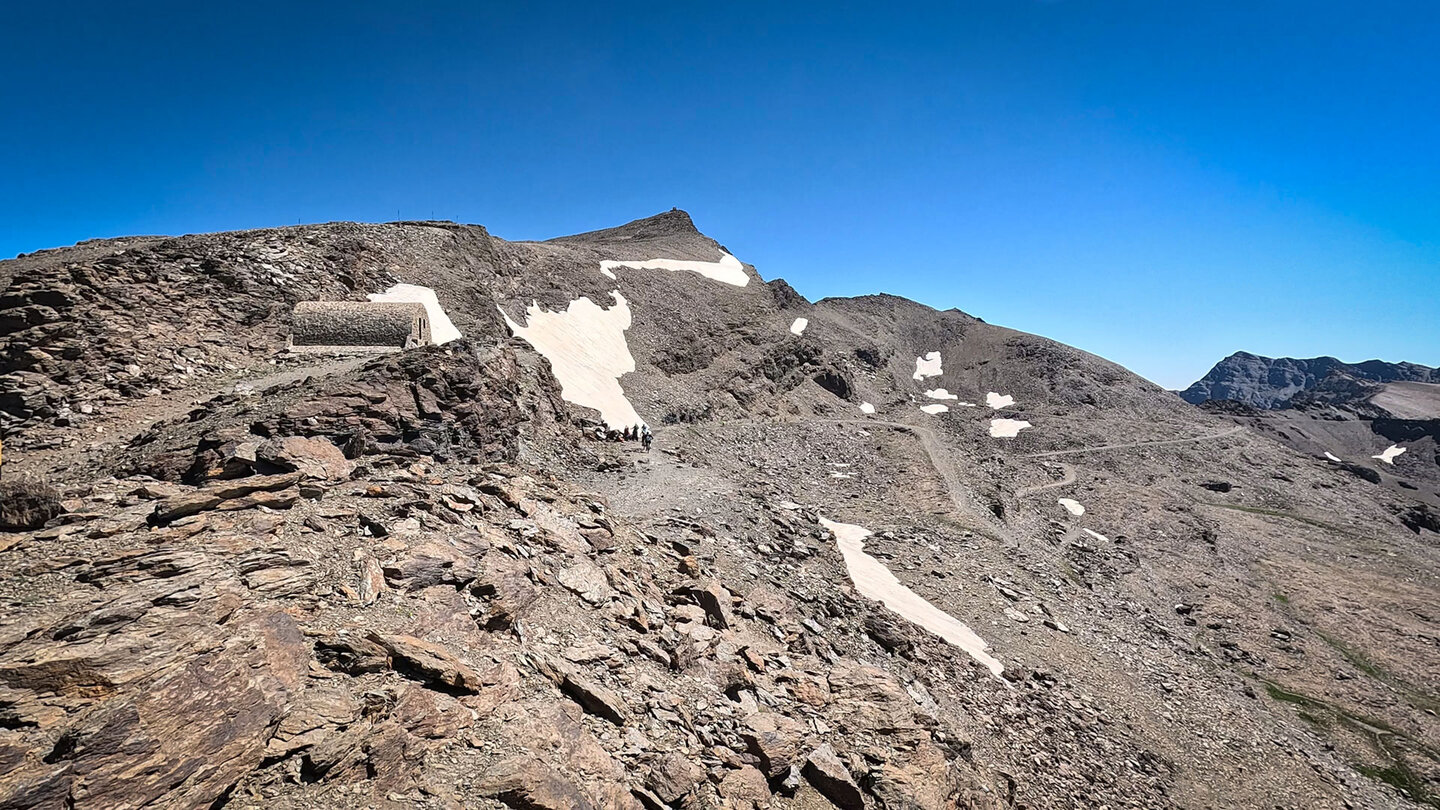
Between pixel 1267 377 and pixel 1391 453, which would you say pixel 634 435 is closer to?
pixel 1391 453

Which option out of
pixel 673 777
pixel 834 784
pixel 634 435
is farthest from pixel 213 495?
pixel 634 435

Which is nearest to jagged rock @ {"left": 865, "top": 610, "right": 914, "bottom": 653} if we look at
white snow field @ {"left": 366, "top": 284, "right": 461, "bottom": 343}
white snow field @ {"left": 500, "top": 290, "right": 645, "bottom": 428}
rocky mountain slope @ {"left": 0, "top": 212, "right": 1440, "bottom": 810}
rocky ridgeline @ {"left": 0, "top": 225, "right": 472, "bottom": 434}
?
rocky mountain slope @ {"left": 0, "top": 212, "right": 1440, "bottom": 810}

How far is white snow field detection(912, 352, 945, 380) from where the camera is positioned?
81.8 meters

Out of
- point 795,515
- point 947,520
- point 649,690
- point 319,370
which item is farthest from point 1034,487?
point 319,370

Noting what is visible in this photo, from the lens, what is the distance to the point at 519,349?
3147 cm

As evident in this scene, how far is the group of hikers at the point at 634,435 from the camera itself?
3303cm

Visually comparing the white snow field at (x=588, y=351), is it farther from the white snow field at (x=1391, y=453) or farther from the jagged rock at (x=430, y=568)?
the white snow field at (x=1391, y=453)

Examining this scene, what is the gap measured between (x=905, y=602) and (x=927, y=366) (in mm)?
66987

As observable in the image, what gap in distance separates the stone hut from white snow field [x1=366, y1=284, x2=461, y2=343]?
11.3 feet

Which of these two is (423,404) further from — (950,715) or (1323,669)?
(1323,669)

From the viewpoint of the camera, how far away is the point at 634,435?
3506 cm

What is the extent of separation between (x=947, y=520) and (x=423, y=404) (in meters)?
29.0

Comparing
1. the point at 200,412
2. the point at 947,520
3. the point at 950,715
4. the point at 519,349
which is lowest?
the point at 950,715

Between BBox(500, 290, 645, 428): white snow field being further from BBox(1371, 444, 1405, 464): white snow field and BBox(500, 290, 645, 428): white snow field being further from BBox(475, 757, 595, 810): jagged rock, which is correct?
BBox(1371, 444, 1405, 464): white snow field
